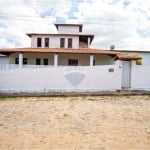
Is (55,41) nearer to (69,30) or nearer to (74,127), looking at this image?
(69,30)

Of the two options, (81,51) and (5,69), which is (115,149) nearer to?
(5,69)

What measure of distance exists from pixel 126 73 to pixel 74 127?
1368 cm

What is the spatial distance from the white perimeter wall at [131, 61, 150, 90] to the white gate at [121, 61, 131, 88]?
0.31 m

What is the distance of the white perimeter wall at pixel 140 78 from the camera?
936 inches

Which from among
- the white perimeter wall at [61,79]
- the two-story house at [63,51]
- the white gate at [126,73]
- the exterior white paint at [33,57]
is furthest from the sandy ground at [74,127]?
the exterior white paint at [33,57]

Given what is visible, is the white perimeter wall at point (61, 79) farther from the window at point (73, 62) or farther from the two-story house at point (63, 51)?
the window at point (73, 62)

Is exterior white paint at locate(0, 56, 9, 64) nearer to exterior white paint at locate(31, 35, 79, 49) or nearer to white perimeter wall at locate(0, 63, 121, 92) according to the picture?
exterior white paint at locate(31, 35, 79, 49)

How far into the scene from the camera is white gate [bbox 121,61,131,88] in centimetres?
2389

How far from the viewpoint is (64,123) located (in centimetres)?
1162

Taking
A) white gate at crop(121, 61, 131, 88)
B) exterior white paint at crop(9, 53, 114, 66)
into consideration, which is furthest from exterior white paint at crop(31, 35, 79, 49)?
white gate at crop(121, 61, 131, 88)

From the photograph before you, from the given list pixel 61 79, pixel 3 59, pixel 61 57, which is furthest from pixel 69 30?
pixel 61 79

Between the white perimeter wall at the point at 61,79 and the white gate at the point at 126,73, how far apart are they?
62cm

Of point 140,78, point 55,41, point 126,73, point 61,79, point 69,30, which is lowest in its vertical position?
point 61,79

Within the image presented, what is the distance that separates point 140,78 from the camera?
2380cm
